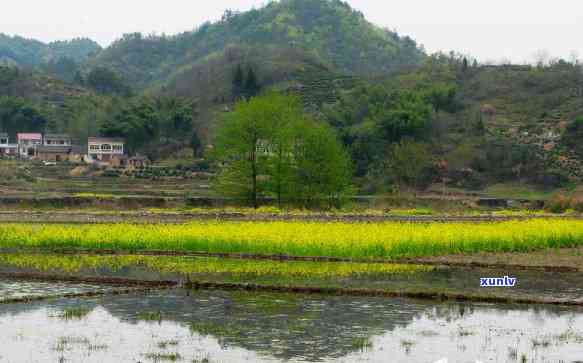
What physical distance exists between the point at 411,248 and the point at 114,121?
250 feet

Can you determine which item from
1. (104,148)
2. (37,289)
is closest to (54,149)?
(104,148)

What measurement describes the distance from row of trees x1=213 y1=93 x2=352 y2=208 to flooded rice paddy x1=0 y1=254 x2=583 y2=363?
96.3 feet

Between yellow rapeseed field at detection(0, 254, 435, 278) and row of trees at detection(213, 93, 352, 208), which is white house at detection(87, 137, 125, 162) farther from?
yellow rapeseed field at detection(0, 254, 435, 278)

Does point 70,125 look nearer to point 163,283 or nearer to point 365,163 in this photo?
point 365,163

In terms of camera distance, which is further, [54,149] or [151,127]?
[54,149]

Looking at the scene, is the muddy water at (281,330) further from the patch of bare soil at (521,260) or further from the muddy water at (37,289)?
the patch of bare soil at (521,260)

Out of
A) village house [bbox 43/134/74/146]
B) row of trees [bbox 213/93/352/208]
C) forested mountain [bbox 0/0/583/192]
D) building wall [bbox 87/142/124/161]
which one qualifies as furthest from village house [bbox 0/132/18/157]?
Answer: row of trees [bbox 213/93/352/208]

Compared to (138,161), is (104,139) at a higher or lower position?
higher

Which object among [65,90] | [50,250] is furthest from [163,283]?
[65,90]

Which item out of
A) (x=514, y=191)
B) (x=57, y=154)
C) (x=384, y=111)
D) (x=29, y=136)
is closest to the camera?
(x=514, y=191)

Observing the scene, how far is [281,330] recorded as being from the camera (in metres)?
16.8

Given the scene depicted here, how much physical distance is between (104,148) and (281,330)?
279ft

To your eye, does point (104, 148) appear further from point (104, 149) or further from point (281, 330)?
point (281, 330)

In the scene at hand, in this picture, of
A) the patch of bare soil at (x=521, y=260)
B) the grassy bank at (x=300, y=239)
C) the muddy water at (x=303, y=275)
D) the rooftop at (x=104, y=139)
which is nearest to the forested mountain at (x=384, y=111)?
the rooftop at (x=104, y=139)
